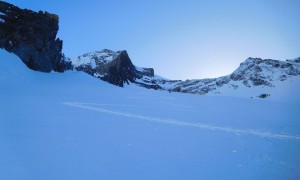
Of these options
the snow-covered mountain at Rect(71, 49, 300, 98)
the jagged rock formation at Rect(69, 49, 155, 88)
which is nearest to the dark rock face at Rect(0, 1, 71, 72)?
the jagged rock formation at Rect(69, 49, 155, 88)

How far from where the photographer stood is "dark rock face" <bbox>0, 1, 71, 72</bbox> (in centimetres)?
2917

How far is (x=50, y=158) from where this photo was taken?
617 cm

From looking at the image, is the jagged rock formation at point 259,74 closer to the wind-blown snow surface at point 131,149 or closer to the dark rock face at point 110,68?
the dark rock face at point 110,68

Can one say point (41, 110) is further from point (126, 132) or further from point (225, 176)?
point (225, 176)

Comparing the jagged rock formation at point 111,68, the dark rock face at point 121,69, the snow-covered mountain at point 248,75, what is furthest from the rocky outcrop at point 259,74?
the jagged rock formation at point 111,68

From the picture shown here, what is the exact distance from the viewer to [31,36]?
104ft

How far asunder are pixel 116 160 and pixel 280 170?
14.1 ft

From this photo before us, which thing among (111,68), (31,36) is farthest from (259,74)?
(31,36)

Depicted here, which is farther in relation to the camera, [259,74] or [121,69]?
[259,74]

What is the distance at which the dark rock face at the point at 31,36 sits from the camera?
2917cm

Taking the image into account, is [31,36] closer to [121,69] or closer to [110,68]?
[110,68]

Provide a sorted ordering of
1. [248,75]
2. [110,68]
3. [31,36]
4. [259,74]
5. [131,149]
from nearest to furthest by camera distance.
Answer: [131,149] → [31,36] → [110,68] → [259,74] → [248,75]

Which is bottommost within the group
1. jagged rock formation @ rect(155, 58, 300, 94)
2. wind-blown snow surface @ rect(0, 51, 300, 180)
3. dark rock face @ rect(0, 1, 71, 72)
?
wind-blown snow surface @ rect(0, 51, 300, 180)

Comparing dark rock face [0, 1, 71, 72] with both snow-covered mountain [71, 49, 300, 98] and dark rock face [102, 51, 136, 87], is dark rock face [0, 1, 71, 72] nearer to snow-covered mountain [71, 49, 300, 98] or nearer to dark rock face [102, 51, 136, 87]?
snow-covered mountain [71, 49, 300, 98]
